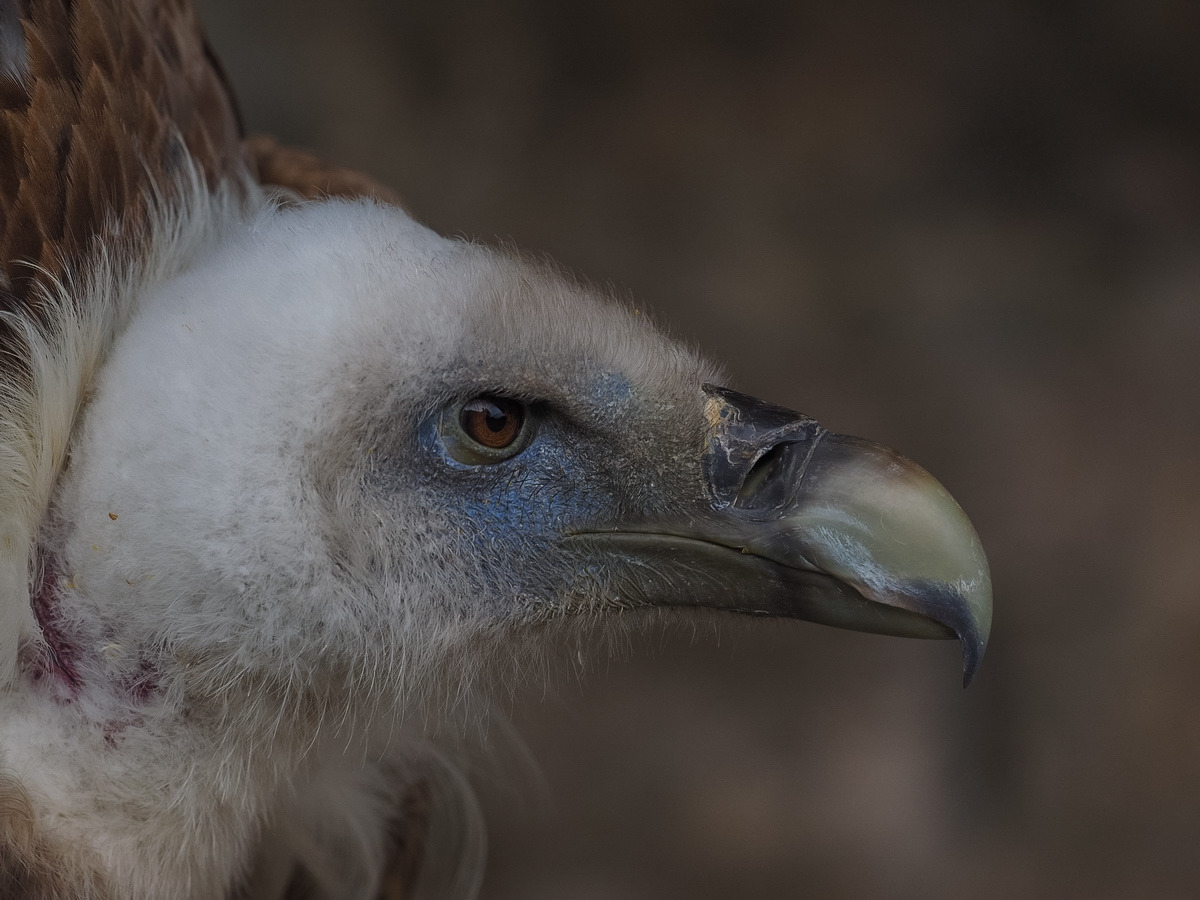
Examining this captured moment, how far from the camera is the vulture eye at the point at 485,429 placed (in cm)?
86

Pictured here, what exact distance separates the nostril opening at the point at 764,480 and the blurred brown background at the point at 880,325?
1.43 meters

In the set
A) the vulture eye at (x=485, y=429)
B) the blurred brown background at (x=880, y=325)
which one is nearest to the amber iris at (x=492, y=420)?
the vulture eye at (x=485, y=429)

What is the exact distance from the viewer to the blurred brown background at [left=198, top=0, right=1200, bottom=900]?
2.26 meters

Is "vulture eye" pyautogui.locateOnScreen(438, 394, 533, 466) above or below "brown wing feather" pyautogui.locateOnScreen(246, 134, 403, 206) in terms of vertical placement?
below

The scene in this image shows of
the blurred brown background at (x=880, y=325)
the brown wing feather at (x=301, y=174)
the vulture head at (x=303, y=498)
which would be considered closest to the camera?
the vulture head at (x=303, y=498)

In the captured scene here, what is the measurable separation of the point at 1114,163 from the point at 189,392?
87.1 inches

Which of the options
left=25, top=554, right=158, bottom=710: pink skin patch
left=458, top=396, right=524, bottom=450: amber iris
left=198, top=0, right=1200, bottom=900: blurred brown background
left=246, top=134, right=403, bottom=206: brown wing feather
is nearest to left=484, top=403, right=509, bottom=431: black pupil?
left=458, top=396, right=524, bottom=450: amber iris

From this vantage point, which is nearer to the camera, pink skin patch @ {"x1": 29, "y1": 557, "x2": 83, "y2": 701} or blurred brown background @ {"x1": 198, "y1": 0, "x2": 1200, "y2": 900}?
pink skin patch @ {"x1": 29, "y1": 557, "x2": 83, "y2": 701}

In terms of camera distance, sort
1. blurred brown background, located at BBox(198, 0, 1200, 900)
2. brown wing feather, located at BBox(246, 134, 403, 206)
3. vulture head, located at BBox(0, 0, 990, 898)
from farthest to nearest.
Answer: blurred brown background, located at BBox(198, 0, 1200, 900) < brown wing feather, located at BBox(246, 134, 403, 206) < vulture head, located at BBox(0, 0, 990, 898)

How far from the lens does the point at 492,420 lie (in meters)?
0.86

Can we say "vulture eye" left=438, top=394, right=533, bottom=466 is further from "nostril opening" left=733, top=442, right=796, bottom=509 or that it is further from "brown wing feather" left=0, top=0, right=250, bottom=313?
"brown wing feather" left=0, top=0, right=250, bottom=313

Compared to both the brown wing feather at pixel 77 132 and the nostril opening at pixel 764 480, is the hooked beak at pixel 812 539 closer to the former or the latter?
the nostril opening at pixel 764 480

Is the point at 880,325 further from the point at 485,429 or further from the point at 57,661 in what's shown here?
the point at 57,661

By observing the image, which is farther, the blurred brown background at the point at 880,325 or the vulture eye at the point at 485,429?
the blurred brown background at the point at 880,325
